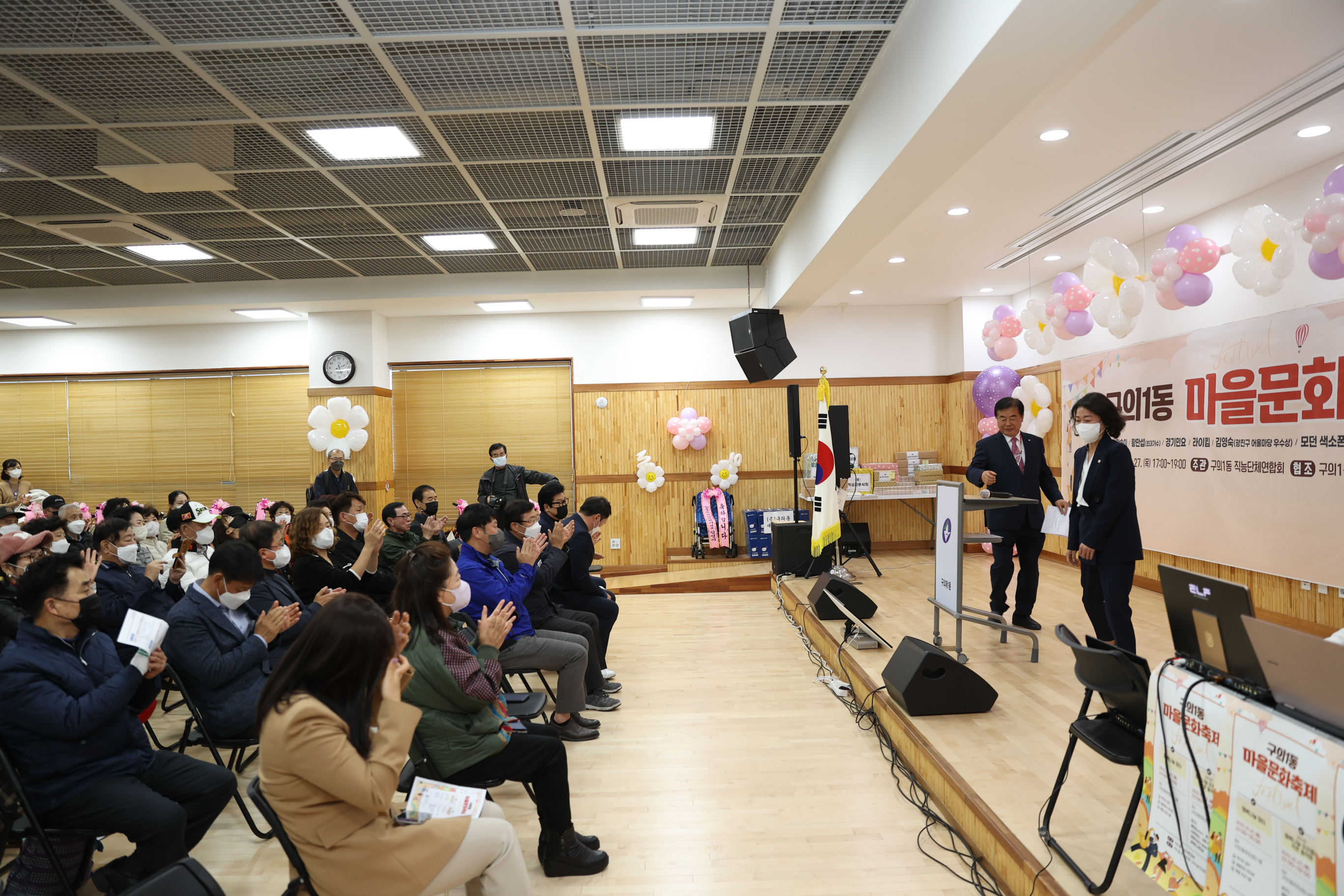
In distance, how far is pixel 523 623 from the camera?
4090 mm

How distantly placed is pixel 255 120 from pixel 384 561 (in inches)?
113

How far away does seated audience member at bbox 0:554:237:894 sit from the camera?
231 cm

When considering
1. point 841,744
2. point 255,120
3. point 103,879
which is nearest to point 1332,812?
point 841,744

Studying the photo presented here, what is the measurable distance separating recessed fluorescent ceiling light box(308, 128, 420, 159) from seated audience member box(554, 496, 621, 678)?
2656 millimetres

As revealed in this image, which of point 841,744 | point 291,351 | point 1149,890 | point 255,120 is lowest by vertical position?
point 841,744

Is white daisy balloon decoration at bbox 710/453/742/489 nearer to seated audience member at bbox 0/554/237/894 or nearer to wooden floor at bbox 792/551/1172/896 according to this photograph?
wooden floor at bbox 792/551/1172/896

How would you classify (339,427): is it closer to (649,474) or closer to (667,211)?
(649,474)

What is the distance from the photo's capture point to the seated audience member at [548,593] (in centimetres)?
458

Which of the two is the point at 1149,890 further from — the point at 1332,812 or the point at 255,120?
the point at 255,120

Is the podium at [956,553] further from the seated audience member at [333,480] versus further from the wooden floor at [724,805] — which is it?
the seated audience member at [333,480]

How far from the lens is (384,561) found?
496 cm

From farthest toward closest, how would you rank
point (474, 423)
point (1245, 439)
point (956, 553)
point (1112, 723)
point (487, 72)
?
point (474, 423) < point (1245, 439) < point (956, 553) < point (487, 72) < point (1112, 723)

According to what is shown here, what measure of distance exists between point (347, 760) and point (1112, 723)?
2.48 metres

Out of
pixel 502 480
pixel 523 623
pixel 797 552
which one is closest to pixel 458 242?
pixel 502 480
